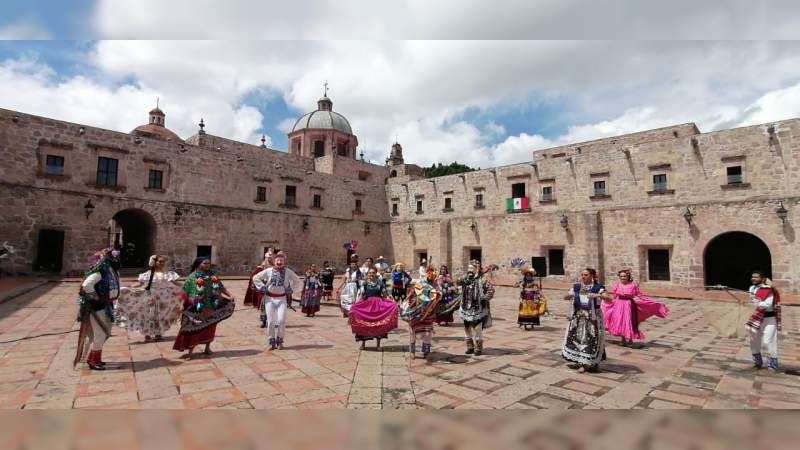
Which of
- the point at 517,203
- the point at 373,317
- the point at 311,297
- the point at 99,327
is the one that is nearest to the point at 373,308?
the point at 373,317

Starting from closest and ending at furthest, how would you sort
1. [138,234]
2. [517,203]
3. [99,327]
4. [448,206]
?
[99,327] → [138,234] → [517,203] → [448,206]

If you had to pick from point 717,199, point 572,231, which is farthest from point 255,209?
point 717,199

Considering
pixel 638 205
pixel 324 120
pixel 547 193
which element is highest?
pixel 324 120

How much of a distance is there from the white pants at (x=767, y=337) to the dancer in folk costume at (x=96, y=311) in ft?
28.3

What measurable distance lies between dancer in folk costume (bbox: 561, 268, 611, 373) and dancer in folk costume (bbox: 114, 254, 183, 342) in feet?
19.0

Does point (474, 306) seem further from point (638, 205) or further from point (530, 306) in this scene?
point (638, 205)

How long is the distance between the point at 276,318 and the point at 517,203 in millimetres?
17897

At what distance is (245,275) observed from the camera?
21.6 m

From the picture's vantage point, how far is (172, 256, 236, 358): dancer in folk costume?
576 centimetres

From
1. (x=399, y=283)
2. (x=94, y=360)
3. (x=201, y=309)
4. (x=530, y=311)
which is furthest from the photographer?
(x=399, y=283)

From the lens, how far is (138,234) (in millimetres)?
20844

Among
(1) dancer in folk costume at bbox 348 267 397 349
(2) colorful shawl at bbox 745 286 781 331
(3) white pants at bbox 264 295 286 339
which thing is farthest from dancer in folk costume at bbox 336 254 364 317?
(2) colorful shawl at bbox 745 286 781 331

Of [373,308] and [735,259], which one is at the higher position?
[735,259]

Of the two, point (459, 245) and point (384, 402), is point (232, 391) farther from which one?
point (459, 245)
